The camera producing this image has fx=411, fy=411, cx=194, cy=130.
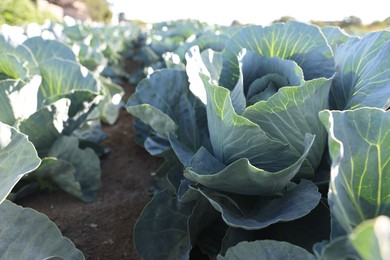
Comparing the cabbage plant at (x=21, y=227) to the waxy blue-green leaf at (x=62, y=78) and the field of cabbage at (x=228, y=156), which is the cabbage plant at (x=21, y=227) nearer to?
the field of cabbage at (x=228, y=156)

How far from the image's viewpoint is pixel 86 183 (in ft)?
6.51

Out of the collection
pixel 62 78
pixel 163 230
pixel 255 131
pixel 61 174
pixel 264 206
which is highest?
pixel 255 131

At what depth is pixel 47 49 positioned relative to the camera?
87.4 inches

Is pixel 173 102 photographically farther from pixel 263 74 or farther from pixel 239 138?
pixel 239 138

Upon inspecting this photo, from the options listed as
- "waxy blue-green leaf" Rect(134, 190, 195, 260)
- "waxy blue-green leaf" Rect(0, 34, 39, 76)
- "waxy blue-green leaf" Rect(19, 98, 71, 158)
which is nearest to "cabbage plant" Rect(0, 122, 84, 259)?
"waxy blue-green leaf" Rect(134, 190, 195, 260)

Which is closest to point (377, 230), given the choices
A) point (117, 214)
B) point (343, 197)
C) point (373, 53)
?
point (343, 197)

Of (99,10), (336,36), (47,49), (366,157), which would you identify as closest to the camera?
(366,157)

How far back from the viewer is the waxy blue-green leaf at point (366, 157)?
0.81 meters

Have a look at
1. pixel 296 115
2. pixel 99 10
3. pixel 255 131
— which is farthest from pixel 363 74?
pixel 99 10

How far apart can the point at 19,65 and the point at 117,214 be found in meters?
0.78

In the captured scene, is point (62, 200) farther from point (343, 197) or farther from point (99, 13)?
point (99, 13)

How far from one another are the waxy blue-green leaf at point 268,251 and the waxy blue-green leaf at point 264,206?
86 millimetres

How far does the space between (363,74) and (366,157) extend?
16.9 inches

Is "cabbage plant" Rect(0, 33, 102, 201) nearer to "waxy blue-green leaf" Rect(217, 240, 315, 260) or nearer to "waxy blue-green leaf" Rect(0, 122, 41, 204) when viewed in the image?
"waxy blue-green leaf" Rect(0, 122, 41, 204)
